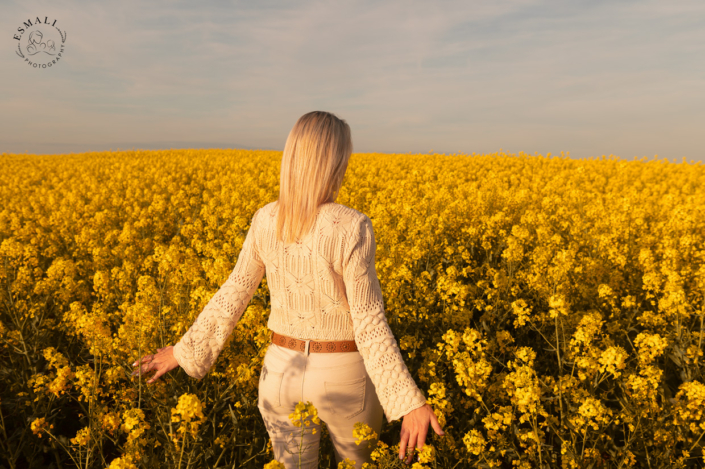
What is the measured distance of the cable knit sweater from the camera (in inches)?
62.1

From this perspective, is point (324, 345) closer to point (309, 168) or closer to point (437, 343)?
point (309, 168)

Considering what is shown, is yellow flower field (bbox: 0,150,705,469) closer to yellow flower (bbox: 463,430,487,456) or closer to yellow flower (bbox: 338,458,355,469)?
yellow flower (bbox: 463,430,487,456)

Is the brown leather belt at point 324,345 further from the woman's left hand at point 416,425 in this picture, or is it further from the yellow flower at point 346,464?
the yellow flower at point 346,464

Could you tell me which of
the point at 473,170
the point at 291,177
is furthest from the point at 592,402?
the point at 473,170

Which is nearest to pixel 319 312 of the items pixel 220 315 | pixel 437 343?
pixel 220 315

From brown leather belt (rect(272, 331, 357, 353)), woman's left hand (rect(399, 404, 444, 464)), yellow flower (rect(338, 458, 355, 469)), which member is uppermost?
brown leather belt (rect(272, 331, 357, 353))

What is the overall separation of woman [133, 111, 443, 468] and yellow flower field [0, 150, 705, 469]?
0.25m

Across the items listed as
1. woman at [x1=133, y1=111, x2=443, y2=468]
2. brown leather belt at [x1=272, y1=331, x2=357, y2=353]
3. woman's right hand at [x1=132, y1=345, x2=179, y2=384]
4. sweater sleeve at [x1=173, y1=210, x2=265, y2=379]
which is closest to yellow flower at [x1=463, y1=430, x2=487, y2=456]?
woman at [x1=133, y1=111, x2=443, y2=468]

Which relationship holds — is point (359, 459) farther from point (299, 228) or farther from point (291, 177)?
point (291, 177)

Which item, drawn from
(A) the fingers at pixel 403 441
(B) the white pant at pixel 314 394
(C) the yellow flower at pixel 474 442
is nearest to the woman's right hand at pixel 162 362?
(B) the white pant at pixel 314 394

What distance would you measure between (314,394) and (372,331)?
36 cm

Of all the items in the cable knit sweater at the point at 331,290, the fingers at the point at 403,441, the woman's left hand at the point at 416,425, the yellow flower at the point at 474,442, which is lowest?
the yellow flower at the point at 474,442

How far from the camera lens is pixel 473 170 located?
15453 mm

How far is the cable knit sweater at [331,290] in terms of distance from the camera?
62.1 inches
